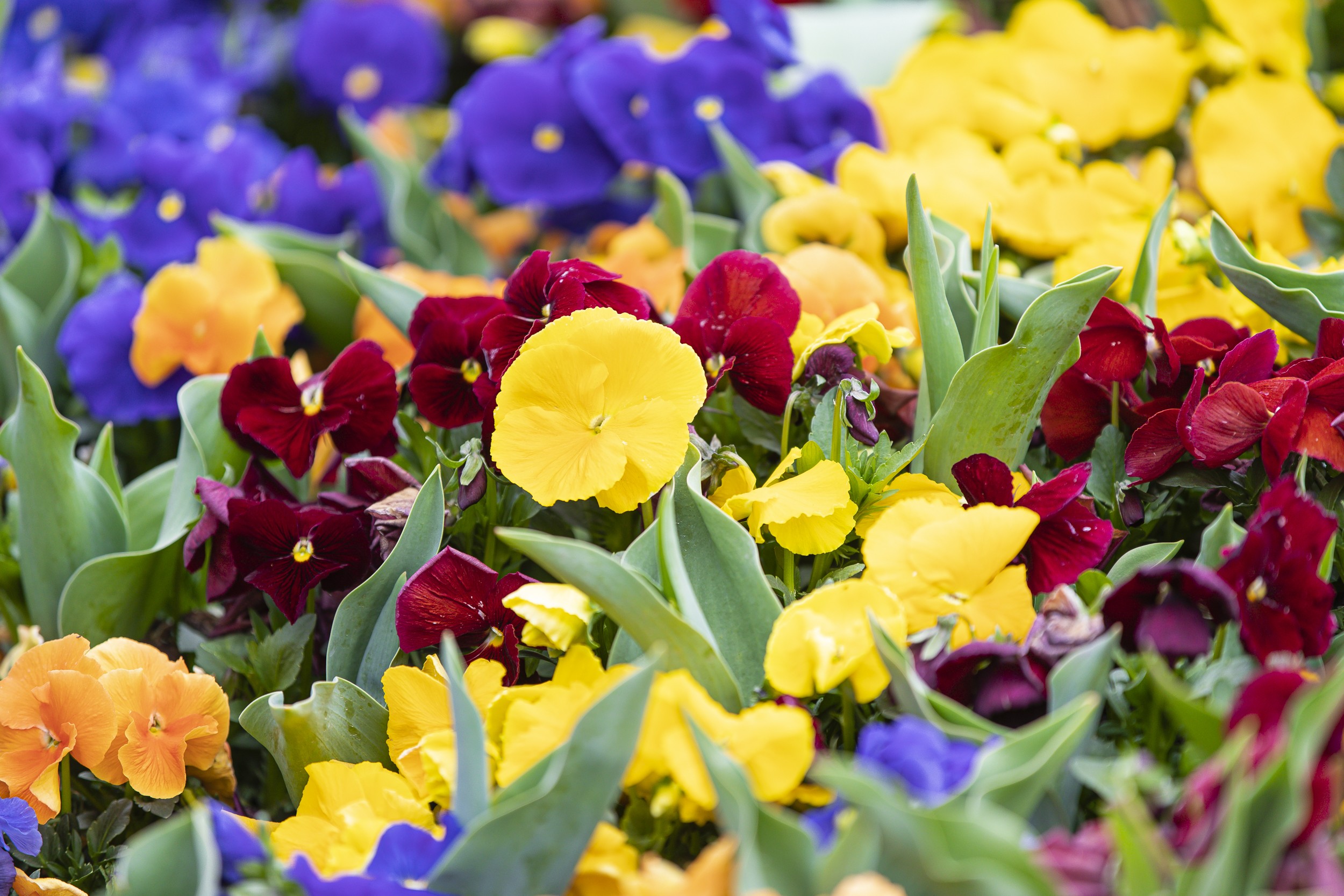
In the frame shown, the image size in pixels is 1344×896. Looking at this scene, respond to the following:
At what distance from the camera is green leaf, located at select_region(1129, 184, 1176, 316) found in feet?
3.06

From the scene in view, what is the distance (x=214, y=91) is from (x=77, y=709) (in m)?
1.44

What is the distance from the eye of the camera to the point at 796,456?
787mm

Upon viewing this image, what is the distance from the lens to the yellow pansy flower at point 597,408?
709 millimetres

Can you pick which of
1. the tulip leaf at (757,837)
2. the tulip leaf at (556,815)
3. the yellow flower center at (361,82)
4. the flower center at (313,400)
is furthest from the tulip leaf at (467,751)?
the yellow flower center at (361,82)

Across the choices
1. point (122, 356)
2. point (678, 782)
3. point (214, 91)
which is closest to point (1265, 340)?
point (678, 782)

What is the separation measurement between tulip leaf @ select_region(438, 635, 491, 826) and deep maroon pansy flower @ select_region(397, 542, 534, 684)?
0.14 meters

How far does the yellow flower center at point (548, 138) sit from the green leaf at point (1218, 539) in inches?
43.1

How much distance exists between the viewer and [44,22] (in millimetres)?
2199

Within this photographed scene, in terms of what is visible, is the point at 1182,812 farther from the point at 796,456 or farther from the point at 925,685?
the point at 796,456

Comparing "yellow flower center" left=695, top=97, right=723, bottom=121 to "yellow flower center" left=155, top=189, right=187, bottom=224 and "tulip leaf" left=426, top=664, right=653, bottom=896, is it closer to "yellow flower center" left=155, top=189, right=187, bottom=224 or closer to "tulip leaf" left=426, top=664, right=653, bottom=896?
"yellow flower center" left=155, top=189, right=187, bottom=224

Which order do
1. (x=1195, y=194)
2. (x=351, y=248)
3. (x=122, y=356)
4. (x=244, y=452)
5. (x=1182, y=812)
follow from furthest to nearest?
(x=351, y=248) < (x=1195, y=194) < (x=122, y=356) < (x=244, y=452) < (x=1182, y=812)

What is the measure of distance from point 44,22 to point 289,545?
1.93 m

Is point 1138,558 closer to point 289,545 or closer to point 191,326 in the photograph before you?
point 289,545

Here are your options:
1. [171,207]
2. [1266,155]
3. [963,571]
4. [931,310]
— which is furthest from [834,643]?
[171,207]
